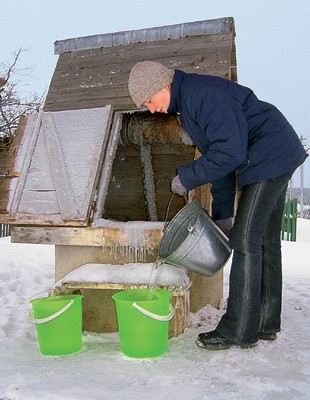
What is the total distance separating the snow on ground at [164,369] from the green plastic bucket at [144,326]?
0.21 feet

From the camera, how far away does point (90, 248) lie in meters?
3.78

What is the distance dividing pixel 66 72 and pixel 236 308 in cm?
345

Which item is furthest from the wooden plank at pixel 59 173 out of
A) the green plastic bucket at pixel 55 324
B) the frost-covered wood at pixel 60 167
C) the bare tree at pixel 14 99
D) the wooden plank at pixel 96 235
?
the bare tree at pixel 14 99

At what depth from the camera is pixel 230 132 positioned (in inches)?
105

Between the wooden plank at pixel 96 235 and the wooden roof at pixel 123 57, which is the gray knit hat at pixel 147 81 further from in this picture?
the wooden roof at pixel 123 57

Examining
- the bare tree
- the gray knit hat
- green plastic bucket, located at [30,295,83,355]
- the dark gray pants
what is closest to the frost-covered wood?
green plastic bucket, located at [30,295,83,355]

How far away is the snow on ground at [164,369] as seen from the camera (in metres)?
2.35

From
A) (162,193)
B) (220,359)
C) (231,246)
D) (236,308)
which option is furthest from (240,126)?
(162,193)

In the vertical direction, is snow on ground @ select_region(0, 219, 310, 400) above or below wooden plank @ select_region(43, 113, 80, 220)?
below

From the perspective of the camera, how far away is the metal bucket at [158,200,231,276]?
2982 mm

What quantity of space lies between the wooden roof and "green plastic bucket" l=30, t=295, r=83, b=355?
201 cm

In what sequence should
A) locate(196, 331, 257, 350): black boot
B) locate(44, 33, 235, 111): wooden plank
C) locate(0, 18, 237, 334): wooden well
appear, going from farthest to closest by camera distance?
locate(44, 33, 235, 111): wooden plank
locate(0, 18, 237, 334): wooden well
locate(196, 331, 257, 350): black boot

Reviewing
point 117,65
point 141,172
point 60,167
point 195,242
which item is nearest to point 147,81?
point 195,242

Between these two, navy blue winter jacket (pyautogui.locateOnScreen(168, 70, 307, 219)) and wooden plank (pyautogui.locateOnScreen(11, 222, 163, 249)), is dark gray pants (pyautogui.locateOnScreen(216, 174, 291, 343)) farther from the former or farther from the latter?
wooden plank (pyautogui.locateOnScreen(11, 222, 163, 249))
